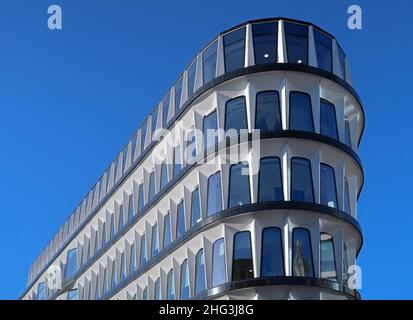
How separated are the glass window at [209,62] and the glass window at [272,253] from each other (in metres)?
9.18

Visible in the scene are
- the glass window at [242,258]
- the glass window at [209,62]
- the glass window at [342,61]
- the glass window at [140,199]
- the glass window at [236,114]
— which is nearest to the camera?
the glass window at [242,258]

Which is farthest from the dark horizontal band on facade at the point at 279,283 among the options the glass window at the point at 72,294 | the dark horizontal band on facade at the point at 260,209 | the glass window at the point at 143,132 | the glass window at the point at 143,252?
the glass window at the point at 72,294

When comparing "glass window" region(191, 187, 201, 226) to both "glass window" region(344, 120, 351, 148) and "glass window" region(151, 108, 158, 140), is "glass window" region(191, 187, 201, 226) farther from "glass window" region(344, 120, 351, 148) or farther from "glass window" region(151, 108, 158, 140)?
"glass window" region(151, 108, 158, 140)

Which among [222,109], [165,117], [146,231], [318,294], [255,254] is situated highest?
[165,117]

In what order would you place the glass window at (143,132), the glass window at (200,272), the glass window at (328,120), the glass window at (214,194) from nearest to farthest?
the glass window at (214,194) → the glass window at (200,272) → the glass window at (328,120) → the glass window at (143,132)

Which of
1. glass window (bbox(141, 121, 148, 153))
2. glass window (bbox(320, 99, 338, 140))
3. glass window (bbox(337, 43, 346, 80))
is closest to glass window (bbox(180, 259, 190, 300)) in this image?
glass window (bbox(320, 99, 338, 140))

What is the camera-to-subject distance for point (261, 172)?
104 ft

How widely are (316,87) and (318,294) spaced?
1013cm

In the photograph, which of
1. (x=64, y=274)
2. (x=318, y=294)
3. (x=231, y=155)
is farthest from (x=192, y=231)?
(x=64, y=274)

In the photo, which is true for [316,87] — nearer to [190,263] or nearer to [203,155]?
[203,155]

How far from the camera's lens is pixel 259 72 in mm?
32906

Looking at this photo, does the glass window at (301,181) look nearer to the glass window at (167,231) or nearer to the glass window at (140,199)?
the glass window at (167,231)

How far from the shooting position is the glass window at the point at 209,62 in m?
35.5

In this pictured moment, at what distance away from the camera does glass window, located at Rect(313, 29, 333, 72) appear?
1352 inches
